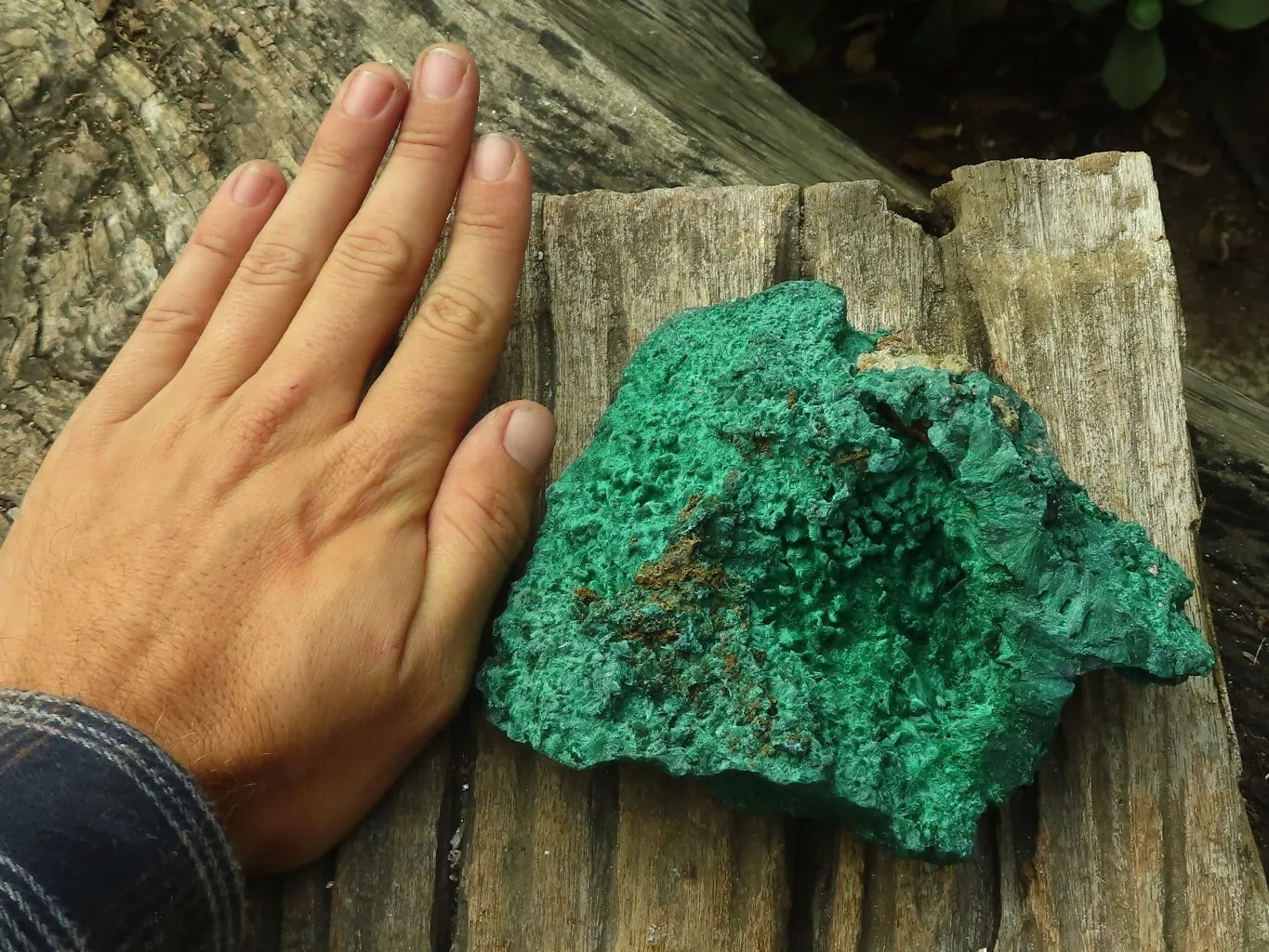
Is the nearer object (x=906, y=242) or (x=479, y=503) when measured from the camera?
(x=479, y=503)

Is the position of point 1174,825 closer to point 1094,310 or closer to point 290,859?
point 1094,310

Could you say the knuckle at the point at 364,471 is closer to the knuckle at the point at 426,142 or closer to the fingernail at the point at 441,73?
the knuckle at the point at 426,142

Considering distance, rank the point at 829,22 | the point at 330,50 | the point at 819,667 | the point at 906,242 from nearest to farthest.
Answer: the point at 819,667
the point at 906,242
the point at 330,50
the point at 829,22

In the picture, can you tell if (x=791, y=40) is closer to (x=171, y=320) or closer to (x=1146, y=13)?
(x=1146, y=13)

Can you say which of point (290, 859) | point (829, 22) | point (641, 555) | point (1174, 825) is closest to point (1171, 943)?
point (1174, 825)

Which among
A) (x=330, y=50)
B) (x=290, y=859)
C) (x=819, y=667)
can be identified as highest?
(x=330, y=50)

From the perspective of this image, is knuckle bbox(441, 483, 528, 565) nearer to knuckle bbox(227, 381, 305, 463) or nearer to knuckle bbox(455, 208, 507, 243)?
knuckle bbox(227, 381, 305, 463)

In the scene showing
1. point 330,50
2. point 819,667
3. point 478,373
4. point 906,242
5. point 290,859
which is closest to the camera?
point 819,667
